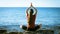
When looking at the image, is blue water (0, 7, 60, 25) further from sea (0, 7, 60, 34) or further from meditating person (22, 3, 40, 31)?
meditating person (22, 3, 40, 31)

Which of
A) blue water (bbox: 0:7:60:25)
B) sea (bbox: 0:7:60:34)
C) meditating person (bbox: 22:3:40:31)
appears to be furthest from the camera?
blue water (bbox: 0:7:60:25)

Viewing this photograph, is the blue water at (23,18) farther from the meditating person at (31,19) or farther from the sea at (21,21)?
the meditating person at (31,19)

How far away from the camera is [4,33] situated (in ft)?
19.1

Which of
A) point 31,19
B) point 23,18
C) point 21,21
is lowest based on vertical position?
point 23,18

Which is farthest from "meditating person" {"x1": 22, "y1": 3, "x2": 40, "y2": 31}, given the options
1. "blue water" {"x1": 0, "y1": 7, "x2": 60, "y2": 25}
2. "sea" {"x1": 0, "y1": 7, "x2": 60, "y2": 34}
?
"blue water" {"x1": 0, "y1": 7, "x2": 60, "y2": 25}

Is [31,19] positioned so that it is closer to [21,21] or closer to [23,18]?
[21,21]

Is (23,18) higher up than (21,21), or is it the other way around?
(21,21)

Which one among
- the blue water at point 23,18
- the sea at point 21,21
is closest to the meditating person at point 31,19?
the sea at point 21,21

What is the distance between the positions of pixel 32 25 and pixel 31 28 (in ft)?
0.52

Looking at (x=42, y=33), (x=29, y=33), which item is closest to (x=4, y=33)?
(x=29, y=33)

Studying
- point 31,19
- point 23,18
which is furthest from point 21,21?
point 31,19

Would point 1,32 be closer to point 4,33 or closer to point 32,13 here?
point 4,33

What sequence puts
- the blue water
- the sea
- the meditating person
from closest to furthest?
the meditating person, the sea, the blue water

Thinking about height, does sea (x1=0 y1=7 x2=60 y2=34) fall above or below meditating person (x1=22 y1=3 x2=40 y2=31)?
below
